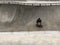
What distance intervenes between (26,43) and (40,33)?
0.62ft

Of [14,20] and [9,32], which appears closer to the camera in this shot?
[9,32]

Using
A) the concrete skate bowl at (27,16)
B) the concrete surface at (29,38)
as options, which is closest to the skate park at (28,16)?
the concrete skate bowl at (27,16)

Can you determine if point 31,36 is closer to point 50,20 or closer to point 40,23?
point 40,23

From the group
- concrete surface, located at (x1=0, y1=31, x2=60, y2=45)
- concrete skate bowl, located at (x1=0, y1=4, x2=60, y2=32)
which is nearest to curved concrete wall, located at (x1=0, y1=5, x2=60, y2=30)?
concrete skate bowl, located at (x1=0, y1=4, x2=60, y2=32)

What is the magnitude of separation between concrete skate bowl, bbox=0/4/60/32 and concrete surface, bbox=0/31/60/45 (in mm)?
130

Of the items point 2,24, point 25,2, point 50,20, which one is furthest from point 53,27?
point 2,24

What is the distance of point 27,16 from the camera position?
2039 millimetres

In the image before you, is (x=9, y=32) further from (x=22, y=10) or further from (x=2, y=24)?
(x=22, y=10)

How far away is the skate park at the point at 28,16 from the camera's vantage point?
77.1 inches

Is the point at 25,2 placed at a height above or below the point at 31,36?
above

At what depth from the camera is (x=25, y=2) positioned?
6.11 feet

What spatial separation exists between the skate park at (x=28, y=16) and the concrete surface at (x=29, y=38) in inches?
4.5

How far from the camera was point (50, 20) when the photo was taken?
2.04 metres

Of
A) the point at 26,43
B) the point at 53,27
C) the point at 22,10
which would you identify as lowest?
the point at 26,43
